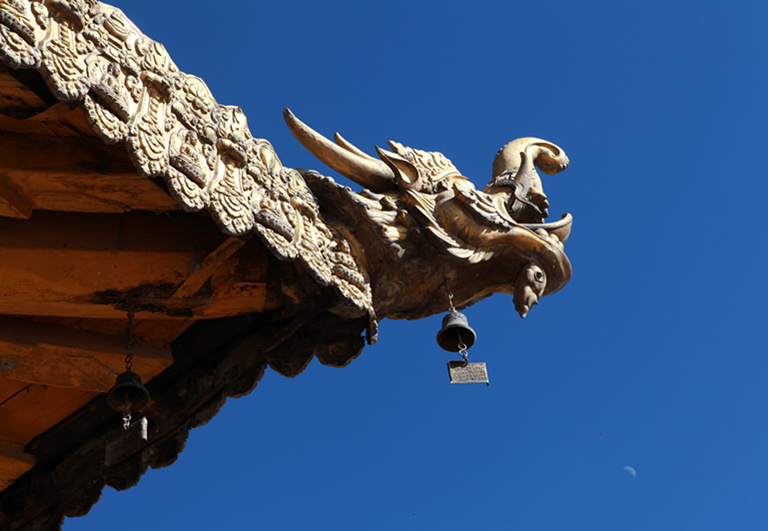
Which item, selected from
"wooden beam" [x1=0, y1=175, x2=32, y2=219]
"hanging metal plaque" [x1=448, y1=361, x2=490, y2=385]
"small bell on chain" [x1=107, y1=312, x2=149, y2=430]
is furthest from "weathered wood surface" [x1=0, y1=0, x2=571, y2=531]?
"hanging metal plaque" [x1=448, y1=361, x2=490, y2=385]

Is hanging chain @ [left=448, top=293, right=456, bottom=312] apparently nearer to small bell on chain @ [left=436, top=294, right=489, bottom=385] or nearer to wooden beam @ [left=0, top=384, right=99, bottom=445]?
small bell on chain @ [left=436, top=294, right=489, bottom=385]

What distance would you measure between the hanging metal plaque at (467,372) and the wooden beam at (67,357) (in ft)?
5.91

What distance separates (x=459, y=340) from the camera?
6668mm

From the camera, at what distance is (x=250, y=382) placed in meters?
6.69

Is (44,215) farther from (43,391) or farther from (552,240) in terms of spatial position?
(552,240)

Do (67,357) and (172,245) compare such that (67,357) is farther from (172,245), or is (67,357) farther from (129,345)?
(172,245)

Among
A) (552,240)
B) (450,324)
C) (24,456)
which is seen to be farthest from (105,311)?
(552,240)

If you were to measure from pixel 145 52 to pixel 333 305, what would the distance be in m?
A: 1.91

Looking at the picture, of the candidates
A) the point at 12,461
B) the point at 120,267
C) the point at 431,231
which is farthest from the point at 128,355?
the point at 431,231

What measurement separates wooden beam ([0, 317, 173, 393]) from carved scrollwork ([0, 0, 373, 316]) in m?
1.32

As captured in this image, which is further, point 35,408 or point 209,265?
point 35,408

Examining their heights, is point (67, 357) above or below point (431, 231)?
below

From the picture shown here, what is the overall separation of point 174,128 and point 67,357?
1.84 metres

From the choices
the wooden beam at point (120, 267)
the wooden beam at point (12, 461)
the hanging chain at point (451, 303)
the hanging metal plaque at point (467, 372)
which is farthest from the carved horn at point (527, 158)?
the wooden beam at point (12, 461)
